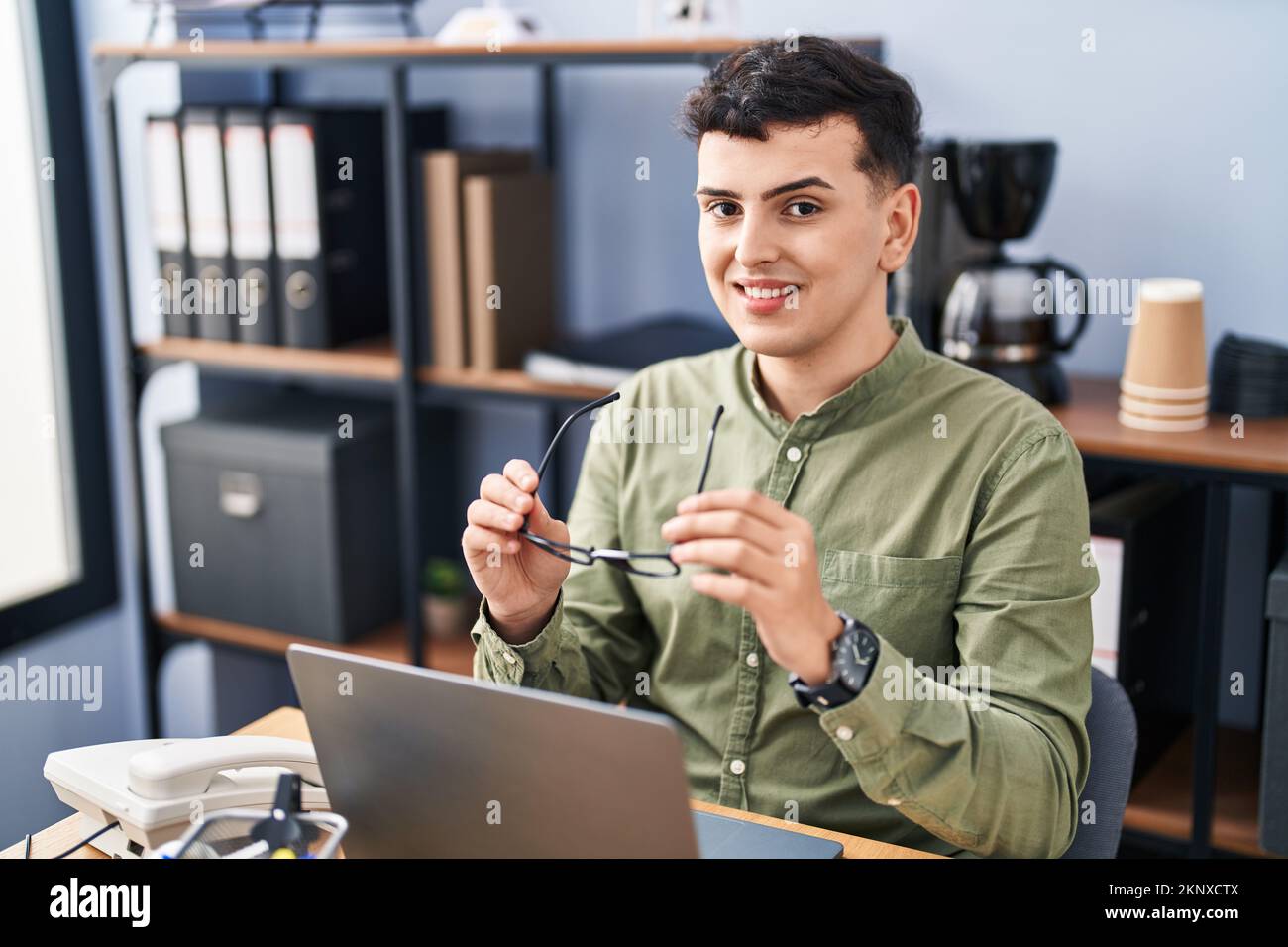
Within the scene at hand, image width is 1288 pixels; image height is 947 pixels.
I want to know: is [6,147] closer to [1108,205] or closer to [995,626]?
[1108,205]

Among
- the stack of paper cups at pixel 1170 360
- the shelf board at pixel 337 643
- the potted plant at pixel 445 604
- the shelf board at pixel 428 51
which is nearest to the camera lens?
the stack of paper cups at pixel 1170 360

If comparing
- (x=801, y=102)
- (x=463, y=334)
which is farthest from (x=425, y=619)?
(x=801, y=102)

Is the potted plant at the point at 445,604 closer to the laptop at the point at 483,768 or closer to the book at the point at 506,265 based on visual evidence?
the book at the point at 506,265

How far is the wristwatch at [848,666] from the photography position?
1.06 metres

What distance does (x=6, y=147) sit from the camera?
2658 millimetres

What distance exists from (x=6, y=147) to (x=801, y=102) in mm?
1924

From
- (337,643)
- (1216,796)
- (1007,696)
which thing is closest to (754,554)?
(1007,696)

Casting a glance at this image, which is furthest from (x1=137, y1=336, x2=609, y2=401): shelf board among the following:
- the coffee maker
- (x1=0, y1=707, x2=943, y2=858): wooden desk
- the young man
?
(x1=0, y1=707, x2=943, y2=858): wooden desk

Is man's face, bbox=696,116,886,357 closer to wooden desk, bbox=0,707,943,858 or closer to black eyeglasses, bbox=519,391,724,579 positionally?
black eyeglasses, bbox=519,391,724,579

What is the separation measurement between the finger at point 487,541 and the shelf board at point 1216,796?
3.79 ft

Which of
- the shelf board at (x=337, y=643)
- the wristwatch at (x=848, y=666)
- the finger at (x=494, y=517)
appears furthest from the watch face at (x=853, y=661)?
the shelf board at (x=337, y=643)

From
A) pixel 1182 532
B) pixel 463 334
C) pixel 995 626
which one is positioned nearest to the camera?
pixel 995 626

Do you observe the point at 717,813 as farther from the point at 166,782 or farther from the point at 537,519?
the point at 166,782

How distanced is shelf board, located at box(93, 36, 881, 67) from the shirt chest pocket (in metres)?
0.81
